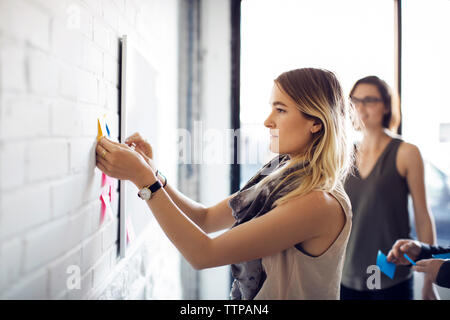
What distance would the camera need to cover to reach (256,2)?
202 cm

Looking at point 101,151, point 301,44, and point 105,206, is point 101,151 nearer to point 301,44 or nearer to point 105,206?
point 105,206

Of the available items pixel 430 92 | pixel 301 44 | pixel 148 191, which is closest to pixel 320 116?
pixel 148 191

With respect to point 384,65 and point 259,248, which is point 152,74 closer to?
point 259,248

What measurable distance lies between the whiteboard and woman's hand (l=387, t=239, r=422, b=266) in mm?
1120

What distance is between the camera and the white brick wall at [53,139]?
48cm

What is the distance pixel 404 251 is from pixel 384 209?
0.89ft

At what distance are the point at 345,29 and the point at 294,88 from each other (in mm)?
1317

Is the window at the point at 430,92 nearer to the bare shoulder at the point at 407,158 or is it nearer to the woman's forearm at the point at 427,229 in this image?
the woman's forearm at the point at 427,229

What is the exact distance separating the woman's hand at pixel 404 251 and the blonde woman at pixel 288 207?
585mm

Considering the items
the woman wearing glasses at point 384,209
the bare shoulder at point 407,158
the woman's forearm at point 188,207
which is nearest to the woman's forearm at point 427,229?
the woman wearing glasses at point 384,209

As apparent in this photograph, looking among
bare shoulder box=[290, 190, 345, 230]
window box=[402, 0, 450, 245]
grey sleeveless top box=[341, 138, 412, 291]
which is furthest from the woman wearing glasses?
bare shoulder box=[290, 190, 345, 230]

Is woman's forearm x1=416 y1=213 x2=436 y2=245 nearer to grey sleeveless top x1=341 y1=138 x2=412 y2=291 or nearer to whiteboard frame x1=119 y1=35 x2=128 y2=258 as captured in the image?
grey sleeveless top x1=341 y1=138 x2=412 y2=291

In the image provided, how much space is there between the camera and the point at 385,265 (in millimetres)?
1331
